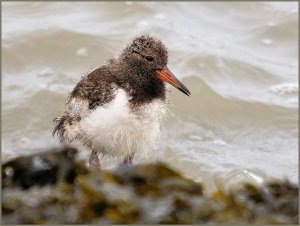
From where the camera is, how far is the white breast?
5277 mm

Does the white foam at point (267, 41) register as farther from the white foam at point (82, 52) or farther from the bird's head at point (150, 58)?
the bird's head at point (150, 58)

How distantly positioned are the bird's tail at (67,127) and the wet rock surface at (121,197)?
5.63 ft

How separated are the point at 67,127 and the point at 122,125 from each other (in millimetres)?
623

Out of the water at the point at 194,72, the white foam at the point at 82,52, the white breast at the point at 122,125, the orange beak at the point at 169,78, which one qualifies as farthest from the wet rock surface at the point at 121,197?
the white foam at the point at 82,52

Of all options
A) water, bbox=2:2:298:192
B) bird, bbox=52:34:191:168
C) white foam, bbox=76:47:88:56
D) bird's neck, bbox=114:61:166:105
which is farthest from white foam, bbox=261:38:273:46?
bird's neck, bbox=114:61:166:105

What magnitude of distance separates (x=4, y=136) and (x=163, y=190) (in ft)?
20.5

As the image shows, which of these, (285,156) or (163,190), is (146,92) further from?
(285,156)

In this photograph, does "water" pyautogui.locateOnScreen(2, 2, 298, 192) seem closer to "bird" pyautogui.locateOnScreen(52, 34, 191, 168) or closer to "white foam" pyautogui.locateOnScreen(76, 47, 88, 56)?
"white foam" pyautogui.locateOnScreen(76, 47, 88, 56)

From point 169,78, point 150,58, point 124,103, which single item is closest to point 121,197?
point 124,103

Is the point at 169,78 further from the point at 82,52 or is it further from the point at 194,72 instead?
the point at 82,52

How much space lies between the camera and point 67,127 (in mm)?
5727

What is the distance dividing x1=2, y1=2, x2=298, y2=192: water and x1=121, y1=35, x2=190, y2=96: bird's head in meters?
2.30

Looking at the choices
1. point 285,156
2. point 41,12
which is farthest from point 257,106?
point 41,12

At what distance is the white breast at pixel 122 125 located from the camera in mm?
5277
